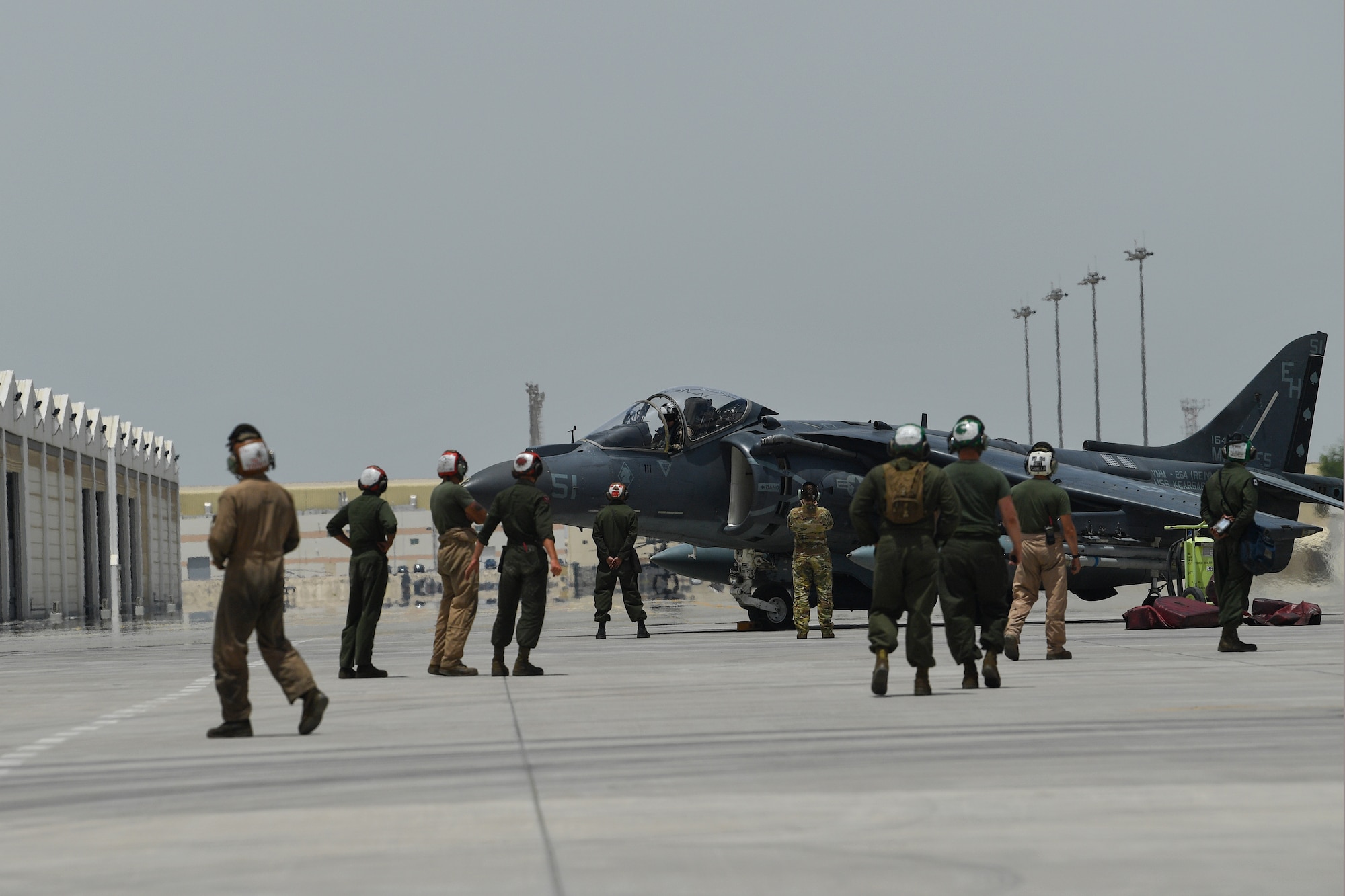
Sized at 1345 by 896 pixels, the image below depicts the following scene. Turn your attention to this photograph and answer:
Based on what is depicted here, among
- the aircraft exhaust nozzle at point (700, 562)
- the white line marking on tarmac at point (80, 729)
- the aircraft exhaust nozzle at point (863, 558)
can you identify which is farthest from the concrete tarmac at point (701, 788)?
the aircraft exhaust nozzle at point (700, 562)

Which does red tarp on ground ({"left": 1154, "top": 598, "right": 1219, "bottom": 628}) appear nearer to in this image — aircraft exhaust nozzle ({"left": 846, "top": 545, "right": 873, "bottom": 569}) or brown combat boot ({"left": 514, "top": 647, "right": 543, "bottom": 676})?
aircraft exhaust nozzle ({"left": 846, "top": 545, "right": 873, "bottom": 569})

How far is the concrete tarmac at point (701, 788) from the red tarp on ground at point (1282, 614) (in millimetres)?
8166

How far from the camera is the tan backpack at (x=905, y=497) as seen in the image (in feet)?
34.0

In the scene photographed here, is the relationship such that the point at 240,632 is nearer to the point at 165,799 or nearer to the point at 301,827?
the point at 165,799

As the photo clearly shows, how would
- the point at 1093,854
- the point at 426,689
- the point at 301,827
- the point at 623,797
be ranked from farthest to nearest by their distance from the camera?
the point at 426,689, the point at 623,797, the point at 301,827, the point at 1093,854

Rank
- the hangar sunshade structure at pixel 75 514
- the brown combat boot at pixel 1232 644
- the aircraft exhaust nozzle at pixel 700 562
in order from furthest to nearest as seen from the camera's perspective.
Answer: the hangar sunshade structure at pixel 75 514, the aircraft exhaust nozzle at pixel 700 562, the brown combat boot at pixel 1232 644

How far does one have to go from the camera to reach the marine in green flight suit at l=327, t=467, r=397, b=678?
524 inches

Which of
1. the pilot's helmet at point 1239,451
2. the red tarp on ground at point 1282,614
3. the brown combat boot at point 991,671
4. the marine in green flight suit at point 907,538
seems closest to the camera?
the marine in green flight suit at point 907,538

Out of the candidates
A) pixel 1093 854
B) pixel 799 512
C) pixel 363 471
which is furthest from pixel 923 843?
pixel 799 512

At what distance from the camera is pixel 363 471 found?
1344cm

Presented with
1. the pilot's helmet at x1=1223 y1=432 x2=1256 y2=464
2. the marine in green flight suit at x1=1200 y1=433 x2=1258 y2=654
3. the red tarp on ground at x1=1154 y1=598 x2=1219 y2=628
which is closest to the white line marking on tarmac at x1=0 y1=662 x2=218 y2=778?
the marine in green flight suit at x1=1200 y1=433 x2=1258 y2=654

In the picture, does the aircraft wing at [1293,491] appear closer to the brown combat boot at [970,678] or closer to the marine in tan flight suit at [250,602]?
the brown combat boot at [970,678]

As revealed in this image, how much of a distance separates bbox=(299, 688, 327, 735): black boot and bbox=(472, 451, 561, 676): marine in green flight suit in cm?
413

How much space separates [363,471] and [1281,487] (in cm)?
1722
